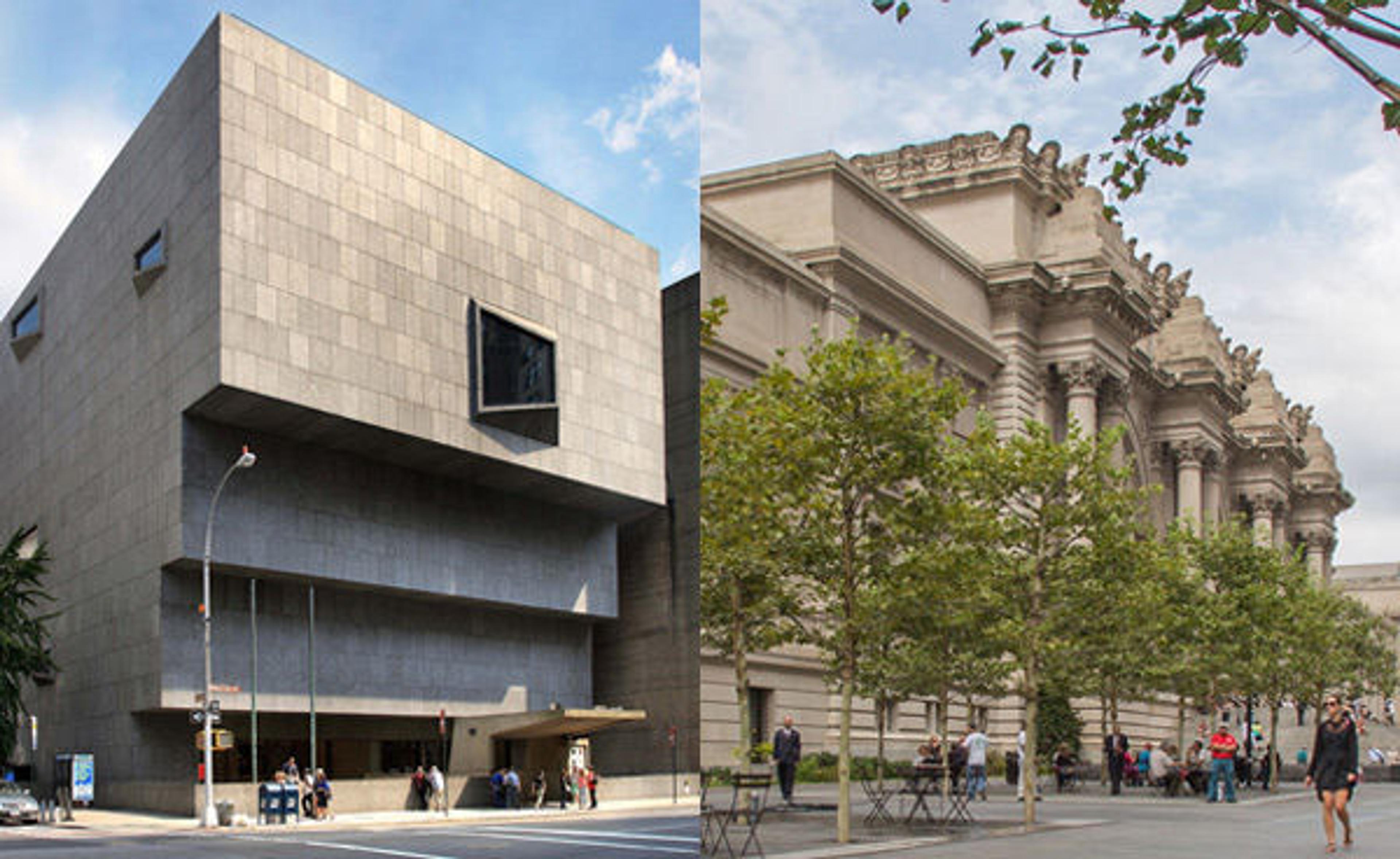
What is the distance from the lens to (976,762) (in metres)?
30.7

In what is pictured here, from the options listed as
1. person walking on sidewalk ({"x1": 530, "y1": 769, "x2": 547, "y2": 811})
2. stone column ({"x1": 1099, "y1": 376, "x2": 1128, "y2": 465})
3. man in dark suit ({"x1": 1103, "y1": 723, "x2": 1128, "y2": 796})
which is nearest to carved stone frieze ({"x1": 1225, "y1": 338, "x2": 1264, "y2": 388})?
stone column ({"x1": 1099, "y1": 376, "x2": 1128, "y2": 465})

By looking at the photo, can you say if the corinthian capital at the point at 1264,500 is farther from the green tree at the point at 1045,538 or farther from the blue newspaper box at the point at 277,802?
the blue newspaper box at the point at 277,802

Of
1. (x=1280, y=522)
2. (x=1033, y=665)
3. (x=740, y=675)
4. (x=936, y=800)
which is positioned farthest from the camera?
(x=1280, y=522)

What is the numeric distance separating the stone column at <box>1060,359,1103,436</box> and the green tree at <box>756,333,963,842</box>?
43.0 m

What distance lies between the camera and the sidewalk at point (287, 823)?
24297 mm

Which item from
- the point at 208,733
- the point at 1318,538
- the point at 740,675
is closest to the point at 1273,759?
the point at 208,733

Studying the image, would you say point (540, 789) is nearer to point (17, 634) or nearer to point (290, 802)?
point (290, 802)

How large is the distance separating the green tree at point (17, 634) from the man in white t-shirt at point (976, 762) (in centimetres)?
2644

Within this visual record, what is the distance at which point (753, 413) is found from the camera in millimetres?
18562

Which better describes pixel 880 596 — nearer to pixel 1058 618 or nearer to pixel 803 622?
pixel 803 622

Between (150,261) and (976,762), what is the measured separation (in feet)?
109

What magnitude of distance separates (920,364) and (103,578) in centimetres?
3014

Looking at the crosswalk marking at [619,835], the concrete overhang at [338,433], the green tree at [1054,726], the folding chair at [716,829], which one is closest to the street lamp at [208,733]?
the concrete overhang at [338,433]

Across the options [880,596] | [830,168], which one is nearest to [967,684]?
[880,596]
